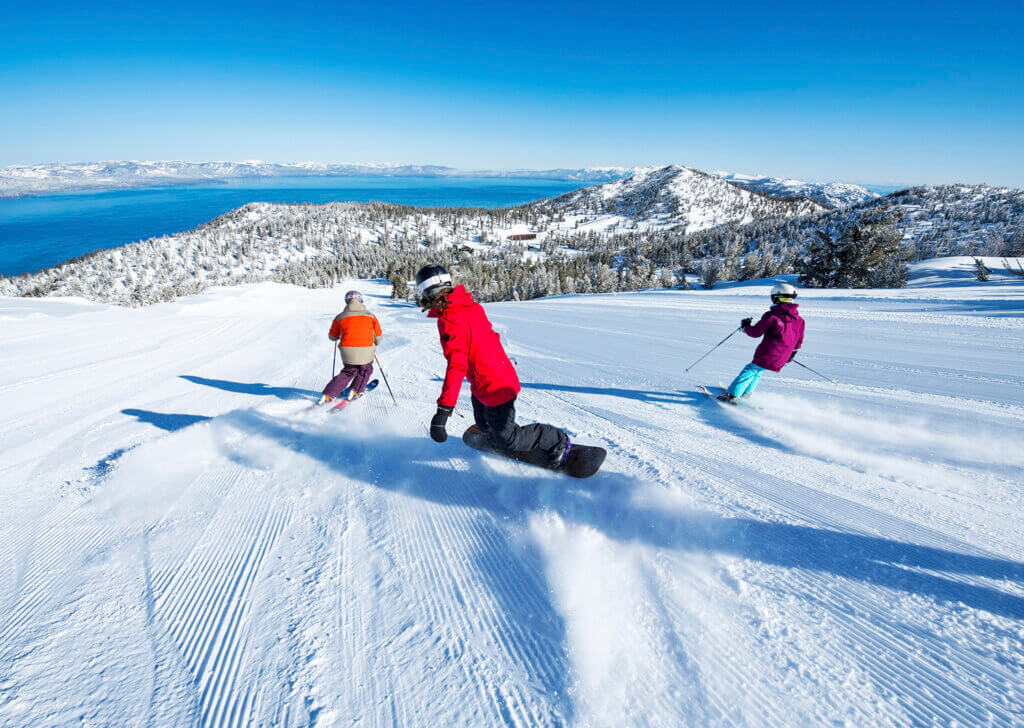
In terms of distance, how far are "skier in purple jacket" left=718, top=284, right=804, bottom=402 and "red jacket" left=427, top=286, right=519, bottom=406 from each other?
10.7ft

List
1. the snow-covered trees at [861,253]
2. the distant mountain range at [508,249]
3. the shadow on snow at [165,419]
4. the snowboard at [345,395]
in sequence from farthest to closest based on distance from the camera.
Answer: the distant mountain range at [508,249] → the snow-covered trees at [861,253] → the snowboard at [345,395] → the shadow on snow at [165,419]

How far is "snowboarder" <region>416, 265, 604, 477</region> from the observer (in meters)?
3.28

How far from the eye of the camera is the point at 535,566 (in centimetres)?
244

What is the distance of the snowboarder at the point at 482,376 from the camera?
10.8ft

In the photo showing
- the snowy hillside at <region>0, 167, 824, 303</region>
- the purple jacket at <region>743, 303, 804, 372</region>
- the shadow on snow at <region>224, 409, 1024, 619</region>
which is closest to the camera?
the shadow on snow at <region>224, 409, 1024, 619</region>

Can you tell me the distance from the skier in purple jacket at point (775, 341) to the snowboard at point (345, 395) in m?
5.22

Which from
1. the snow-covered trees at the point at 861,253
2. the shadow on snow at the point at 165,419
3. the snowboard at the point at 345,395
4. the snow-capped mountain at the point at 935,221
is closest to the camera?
the shadow on snow at the point at 165,419

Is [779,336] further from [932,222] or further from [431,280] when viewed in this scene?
[932,222]

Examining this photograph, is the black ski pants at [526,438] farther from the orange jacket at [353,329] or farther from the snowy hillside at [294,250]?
the snowy hillside at [294,250]

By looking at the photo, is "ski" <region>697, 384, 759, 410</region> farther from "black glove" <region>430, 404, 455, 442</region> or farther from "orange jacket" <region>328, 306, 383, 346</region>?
"orange jacket" <region>328, 306, 383, 346</region>

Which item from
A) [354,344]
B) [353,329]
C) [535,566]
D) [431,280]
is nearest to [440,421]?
[431,280]

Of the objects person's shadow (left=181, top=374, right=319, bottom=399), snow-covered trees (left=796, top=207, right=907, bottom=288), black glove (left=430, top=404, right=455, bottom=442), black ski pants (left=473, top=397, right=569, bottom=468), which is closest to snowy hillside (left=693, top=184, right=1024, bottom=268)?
snow-covered trees (left=796, top=207, right=907, bottom=288)

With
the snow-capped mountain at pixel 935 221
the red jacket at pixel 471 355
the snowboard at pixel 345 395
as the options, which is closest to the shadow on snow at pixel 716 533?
the red jacket at pixel 471 355

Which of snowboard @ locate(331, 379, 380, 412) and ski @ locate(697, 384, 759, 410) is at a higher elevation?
ski @ locate(697, 384, 759, 410)
